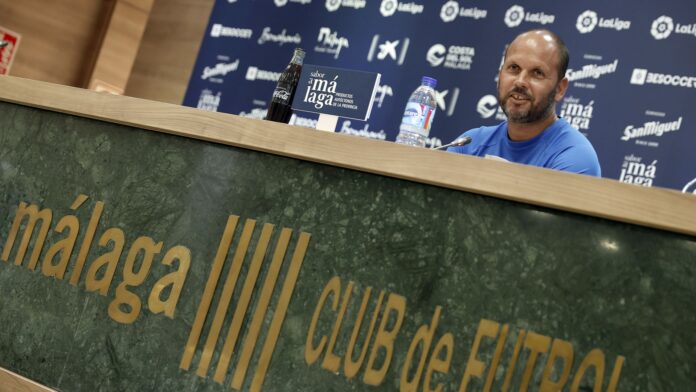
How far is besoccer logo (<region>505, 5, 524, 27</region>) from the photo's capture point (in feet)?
12.5

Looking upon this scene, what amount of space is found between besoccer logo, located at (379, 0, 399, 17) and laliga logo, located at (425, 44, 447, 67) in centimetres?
32

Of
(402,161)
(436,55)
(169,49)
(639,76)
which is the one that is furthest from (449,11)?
(402,161)

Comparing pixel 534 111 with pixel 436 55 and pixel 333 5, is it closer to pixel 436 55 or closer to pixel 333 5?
pixel 436 55

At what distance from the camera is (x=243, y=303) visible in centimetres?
175

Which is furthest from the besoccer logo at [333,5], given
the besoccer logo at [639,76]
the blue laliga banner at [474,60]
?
the besoccer logo at [639,76]

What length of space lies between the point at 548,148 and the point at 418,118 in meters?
0.53

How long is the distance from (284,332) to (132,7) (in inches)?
198

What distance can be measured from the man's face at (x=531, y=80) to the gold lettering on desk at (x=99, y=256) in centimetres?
126

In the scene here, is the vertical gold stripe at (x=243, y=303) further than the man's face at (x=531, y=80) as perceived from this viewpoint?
No

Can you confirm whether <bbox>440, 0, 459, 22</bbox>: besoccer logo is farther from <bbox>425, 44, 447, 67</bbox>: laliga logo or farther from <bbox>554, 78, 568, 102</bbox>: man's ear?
<bbox>554, 78, 568, 102</bbox>: man's ear

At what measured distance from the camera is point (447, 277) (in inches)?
62.2

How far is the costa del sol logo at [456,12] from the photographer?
3930mm

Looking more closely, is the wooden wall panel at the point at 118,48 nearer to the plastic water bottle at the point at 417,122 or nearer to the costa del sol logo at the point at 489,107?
the costa del sol logo at the point at 489,107

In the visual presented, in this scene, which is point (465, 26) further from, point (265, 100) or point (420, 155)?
point (420, 155)
